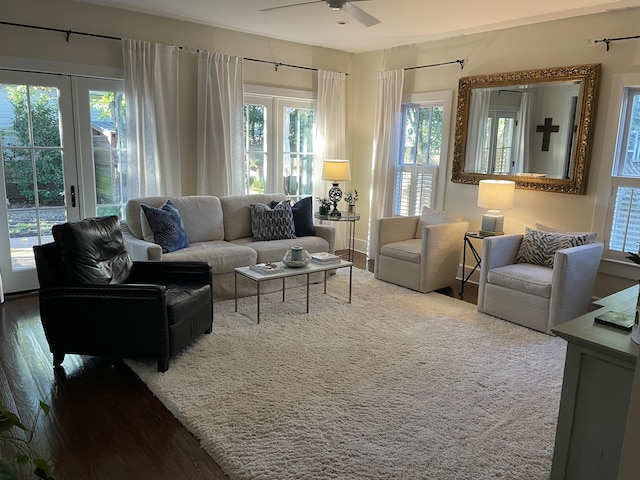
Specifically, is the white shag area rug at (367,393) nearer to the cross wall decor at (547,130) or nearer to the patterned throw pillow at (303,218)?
the patterned throw pillow at (303,218)

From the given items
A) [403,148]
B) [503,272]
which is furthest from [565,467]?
[403,148]

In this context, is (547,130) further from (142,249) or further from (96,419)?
(96,419)

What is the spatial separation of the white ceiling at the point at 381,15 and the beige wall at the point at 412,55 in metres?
0.12

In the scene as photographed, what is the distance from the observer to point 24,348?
3.36 meters

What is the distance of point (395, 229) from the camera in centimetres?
525

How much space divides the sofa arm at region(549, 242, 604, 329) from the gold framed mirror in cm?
78

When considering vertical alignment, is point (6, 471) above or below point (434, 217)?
above

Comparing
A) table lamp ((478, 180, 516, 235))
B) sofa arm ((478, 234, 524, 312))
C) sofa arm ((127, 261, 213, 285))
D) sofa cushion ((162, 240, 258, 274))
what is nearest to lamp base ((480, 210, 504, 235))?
table lamp ((478, 180, 516, 235))

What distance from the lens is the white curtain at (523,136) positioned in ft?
15.5

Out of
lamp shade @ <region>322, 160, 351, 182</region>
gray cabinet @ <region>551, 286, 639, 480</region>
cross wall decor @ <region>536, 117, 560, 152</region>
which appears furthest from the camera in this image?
lamp shade @ <region>322, 160, 351, 182</region>

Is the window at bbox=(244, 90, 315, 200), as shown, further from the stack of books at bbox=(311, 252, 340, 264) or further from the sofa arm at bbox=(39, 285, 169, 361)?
the sofa arm at bbox=(39, 285, 169, 361)

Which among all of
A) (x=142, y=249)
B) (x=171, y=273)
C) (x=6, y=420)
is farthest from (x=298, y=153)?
(x=6, y=420)

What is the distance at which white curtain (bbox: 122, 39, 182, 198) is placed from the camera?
4676mm

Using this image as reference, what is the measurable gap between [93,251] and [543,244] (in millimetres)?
3717
